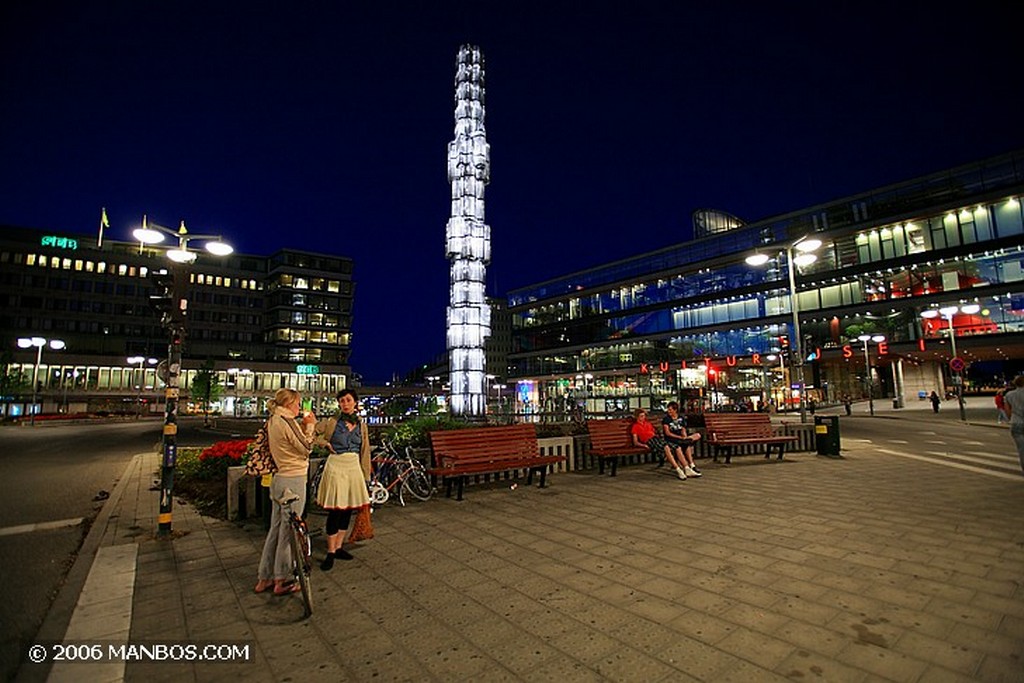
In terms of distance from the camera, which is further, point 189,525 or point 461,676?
point 189,525

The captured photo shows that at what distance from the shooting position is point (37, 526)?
7969 mm

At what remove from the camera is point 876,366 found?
167 ft

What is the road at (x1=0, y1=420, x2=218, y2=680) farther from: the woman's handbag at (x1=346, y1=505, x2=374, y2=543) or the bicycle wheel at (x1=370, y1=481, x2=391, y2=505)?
the bicycle wheel at (x1=370, y1=481, x2=391, y2=505)

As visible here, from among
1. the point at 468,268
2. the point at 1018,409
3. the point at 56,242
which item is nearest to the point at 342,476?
the point at 1018,409

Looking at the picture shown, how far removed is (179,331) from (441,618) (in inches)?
247

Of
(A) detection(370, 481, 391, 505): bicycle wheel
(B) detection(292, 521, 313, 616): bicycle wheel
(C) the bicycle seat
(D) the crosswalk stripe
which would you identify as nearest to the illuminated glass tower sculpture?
(D) the crosswalk stripe

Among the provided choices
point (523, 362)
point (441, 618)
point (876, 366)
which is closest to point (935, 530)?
point (441, 618)

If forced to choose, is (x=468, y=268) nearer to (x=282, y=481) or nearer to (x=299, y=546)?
(x=282, y=481)

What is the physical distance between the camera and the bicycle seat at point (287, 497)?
15.4 ft

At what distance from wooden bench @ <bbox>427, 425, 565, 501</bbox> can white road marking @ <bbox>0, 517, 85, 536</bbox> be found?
5.87 meters

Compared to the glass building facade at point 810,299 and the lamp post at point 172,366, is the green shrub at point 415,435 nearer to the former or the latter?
the lamp post at point 172,366

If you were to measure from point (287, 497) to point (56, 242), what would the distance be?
10586 cm

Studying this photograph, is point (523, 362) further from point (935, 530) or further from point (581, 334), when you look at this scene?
point (935, 530)

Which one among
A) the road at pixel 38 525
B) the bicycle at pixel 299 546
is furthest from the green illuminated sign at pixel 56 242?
the bicycle at pixel 299 546
